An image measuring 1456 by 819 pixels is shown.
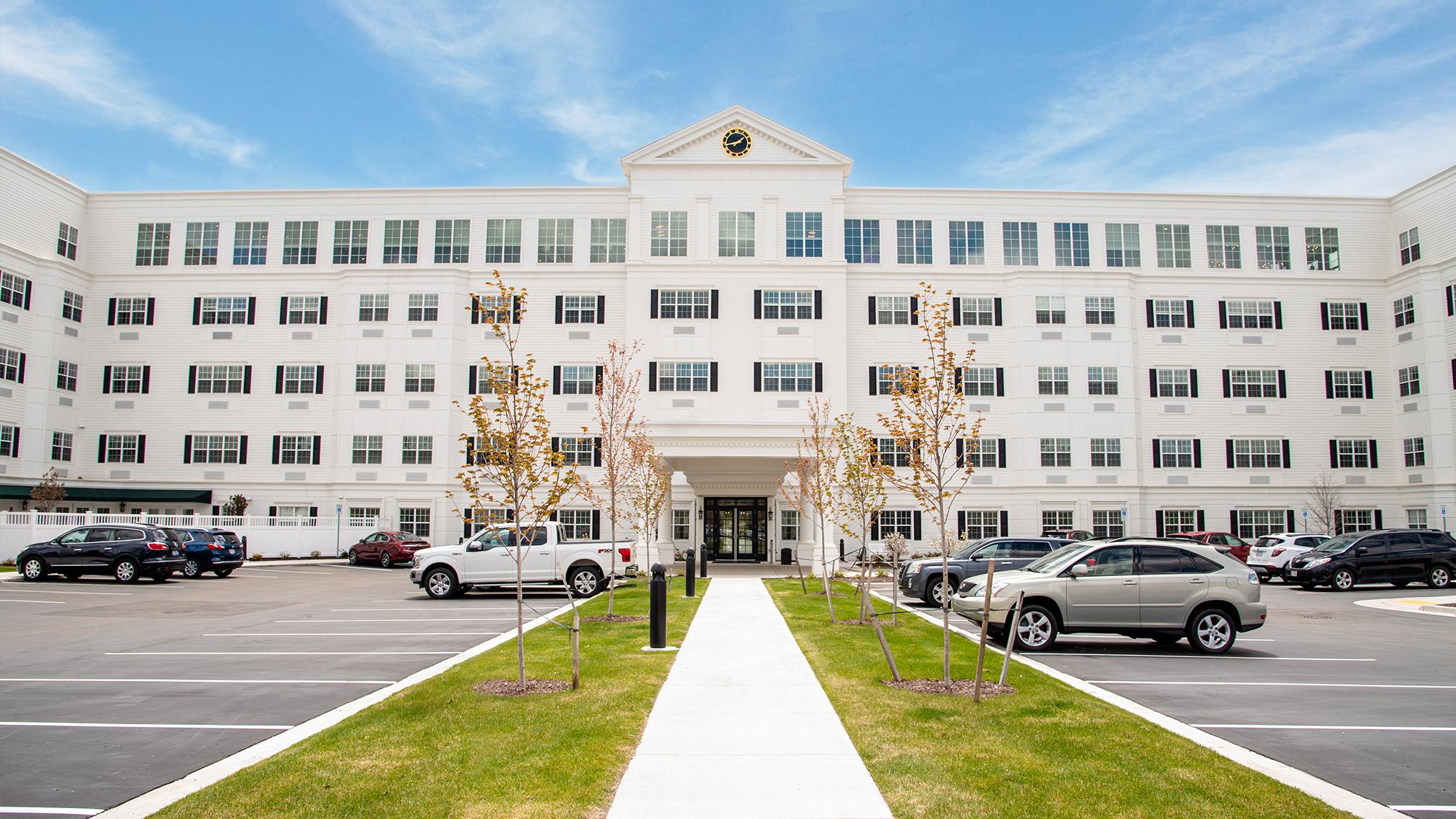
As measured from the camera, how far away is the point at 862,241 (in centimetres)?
4303

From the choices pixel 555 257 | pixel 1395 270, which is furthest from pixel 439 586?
pixel 1395 270

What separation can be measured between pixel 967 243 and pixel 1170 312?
378 inches

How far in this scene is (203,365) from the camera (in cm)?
4372

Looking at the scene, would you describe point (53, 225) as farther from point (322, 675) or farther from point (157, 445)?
point (322, 675)

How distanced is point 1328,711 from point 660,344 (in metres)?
32.5

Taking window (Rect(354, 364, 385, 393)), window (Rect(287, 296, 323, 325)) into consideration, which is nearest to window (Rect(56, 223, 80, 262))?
window (Rect(287, 296, 323, 325))

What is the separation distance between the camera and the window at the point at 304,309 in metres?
43.7

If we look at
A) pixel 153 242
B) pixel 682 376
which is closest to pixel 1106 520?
pixel 682 376

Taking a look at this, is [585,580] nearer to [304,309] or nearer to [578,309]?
[578,309]

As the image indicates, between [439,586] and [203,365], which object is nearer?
[439,586]

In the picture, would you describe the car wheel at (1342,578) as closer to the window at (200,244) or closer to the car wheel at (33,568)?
the car wheel at (33,568)

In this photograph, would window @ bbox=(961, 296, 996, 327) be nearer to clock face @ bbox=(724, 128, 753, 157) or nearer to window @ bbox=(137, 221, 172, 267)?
clock face @ bbox=(724, 128, 753, 157)

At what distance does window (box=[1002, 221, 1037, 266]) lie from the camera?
43.2m

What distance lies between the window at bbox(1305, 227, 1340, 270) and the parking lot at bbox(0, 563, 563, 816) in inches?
1517
